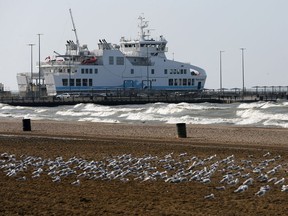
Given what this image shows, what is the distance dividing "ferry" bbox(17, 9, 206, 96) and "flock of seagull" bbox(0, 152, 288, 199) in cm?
6448

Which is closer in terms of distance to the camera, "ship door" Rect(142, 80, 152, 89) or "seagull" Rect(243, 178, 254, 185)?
"seagull" Rect(243, 178, 254, 185)

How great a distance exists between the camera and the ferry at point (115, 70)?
279ft

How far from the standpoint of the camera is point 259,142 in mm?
26000

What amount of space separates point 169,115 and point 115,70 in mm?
33614

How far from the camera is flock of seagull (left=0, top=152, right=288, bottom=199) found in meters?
15.0

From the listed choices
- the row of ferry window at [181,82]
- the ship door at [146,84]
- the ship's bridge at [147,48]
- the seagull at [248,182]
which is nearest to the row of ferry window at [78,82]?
the ship door at [146,84]

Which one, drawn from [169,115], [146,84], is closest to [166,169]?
[169,115]

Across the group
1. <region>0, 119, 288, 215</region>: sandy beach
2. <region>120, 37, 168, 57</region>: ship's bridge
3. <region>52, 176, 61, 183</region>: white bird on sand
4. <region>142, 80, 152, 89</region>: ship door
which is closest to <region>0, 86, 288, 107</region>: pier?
<region>142, 80, 152, 89</region>: ship door

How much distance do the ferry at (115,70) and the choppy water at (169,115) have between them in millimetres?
14591

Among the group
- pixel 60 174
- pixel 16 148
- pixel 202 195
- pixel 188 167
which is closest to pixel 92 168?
pixel 60 174

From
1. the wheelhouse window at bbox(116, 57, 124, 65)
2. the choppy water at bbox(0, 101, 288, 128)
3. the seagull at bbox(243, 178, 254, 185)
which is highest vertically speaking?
the wheelhouse window at bbox(116, 57, 124, 65)

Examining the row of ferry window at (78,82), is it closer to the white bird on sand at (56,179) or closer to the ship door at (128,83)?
the ship door at (128,83)

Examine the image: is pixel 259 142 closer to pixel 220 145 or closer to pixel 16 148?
pixel 220 145

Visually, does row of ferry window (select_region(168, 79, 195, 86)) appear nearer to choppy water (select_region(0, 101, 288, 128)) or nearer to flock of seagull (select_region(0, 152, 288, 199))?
choppy water (select_region(0, 101, 288, 128))
